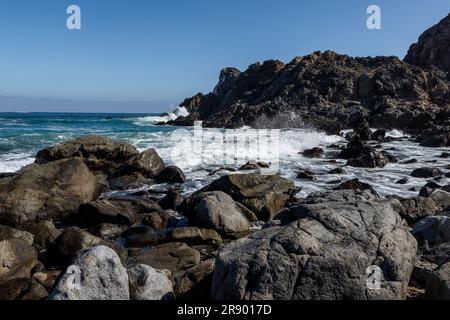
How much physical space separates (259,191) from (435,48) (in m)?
75.2

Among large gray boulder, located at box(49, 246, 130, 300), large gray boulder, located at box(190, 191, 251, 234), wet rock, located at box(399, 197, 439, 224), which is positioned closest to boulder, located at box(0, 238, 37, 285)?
large gray boulder, located at box(49, 246, 130, 300)

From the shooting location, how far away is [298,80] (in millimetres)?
66312

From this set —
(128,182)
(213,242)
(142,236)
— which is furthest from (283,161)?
(142,236)

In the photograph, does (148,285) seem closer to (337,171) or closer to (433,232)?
(433,232)

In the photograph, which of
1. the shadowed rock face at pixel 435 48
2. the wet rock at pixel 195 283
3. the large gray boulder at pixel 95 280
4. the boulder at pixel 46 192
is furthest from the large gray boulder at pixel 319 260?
the shadowed rock face at pixel 435 48

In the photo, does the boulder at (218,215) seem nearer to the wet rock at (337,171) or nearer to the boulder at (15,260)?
the boulder at (15,260)

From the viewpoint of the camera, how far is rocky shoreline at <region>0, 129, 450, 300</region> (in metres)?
4.96

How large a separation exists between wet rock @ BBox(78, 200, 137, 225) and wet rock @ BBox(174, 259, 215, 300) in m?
4.20

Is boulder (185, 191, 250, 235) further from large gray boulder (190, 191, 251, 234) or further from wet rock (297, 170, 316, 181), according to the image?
wet rock (297, 170, 316, 181)

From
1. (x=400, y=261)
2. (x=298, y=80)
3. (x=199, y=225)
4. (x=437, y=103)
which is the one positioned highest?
(x=298, y=80)

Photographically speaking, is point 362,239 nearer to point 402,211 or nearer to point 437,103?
point 402,211
